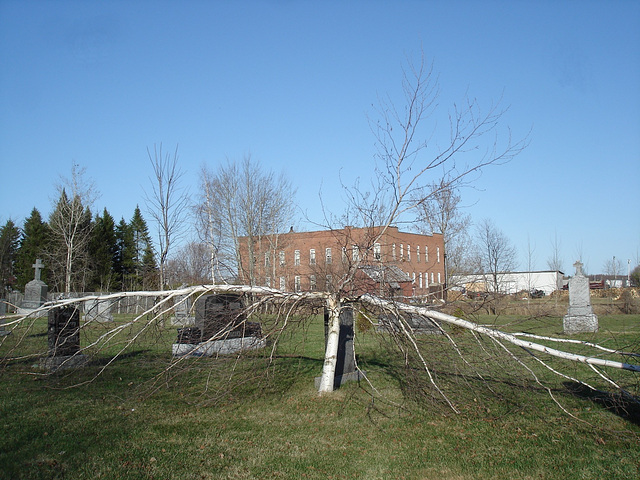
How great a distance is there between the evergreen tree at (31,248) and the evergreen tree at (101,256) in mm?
2998

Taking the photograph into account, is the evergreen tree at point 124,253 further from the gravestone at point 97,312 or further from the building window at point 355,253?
the building window at point 355,253

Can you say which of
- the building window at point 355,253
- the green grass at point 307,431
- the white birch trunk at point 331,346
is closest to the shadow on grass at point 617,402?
the green grass at point 307,431

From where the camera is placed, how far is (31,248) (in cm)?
3547

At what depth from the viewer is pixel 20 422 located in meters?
5.88

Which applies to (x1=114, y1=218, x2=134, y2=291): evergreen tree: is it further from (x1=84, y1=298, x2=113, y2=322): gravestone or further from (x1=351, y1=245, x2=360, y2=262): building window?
(x1=351, y1=245, x2=360, y2=262): building window

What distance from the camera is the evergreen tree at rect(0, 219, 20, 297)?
33.2m

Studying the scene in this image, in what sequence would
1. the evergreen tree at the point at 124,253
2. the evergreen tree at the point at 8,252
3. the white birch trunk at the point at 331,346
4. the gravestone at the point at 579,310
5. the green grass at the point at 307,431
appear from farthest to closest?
the evergreen tree at the point at 124,253
the evergreen tree at the point at 8,252
the gravestone at the point at 579,310
the white birch trunk at the point at 331,346
the green grass at the point at 307,431

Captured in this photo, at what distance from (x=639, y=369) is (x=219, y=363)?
17.9 feet

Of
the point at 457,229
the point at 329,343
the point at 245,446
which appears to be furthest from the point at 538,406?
the point at 457,229

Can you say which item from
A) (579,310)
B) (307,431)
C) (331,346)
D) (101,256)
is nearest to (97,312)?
(331,346)

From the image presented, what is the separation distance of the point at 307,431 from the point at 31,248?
119 feet

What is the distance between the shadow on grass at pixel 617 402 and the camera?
5.79 metres

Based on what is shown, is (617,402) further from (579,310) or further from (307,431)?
(579,310)

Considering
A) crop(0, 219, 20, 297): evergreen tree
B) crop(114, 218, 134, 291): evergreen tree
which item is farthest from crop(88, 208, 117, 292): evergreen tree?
crop(0, 219, 20, 297): evergreen tree
